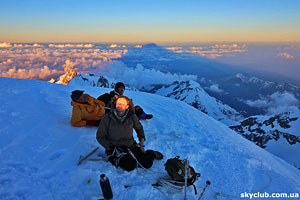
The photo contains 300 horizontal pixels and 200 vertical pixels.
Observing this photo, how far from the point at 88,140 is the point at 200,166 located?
4.35m

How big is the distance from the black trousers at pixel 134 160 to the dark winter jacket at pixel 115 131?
30 cm

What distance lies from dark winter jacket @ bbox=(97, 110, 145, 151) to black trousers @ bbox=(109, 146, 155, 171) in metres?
0.30

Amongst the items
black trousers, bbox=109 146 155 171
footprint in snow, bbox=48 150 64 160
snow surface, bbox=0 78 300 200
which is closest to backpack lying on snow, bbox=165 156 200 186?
snow surface, bbox=0 78 300 200

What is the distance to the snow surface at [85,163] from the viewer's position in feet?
14.0

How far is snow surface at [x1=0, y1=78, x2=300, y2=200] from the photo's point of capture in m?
→ 4.26

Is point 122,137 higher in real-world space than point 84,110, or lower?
lower

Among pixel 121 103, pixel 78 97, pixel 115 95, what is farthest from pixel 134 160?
pixel 78 97

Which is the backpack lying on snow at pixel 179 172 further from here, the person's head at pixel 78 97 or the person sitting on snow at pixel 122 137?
the person's head at pixel 78 97

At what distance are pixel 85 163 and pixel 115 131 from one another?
1.38 meters

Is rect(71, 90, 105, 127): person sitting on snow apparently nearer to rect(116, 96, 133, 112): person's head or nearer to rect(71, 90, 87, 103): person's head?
rect(71, 90, 87, 103): person's head

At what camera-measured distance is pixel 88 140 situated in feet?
20.7

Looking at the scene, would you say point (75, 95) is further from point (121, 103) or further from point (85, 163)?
point (121, 103)

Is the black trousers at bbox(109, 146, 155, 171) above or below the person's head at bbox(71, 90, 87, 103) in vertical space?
below

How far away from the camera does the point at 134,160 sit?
5137 millimetres
